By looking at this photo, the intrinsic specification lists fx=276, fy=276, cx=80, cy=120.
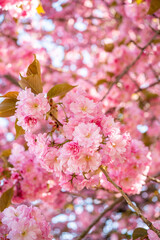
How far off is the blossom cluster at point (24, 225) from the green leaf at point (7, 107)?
19.8 inches

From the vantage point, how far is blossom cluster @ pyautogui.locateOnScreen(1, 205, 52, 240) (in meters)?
1.31

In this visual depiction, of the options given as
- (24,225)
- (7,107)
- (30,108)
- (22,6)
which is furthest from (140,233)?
(22,6)

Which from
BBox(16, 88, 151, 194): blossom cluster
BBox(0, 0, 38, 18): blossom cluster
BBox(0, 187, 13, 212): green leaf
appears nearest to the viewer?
BBox(16, 88, 151, 194): blossom cluster

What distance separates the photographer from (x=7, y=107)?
1.48 meters

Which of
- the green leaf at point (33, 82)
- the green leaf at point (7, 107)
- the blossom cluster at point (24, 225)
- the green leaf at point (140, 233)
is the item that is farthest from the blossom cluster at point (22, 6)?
the green leaf at point (140, 233)

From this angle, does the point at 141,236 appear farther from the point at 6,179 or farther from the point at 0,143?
the point at 0,143

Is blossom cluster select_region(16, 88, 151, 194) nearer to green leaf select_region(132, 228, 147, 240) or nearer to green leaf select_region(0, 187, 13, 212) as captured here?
green leaf select_region(132, 228, 147, 240)

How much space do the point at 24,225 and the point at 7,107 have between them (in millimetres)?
607

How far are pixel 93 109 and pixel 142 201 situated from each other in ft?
14.7

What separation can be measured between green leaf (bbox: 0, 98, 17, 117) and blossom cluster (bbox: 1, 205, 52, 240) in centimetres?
50

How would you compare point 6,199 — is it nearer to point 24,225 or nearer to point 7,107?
point 24,225

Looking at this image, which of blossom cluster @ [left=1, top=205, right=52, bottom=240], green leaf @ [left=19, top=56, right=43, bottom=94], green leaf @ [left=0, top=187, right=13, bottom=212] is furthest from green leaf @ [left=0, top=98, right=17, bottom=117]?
green leaf @ [left=0, top=187, right=13, bottom=212]

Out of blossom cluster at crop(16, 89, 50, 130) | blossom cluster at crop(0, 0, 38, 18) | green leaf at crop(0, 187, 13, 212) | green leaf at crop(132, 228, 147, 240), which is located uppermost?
blossom cluster at crop(0, 0, 38, 18)

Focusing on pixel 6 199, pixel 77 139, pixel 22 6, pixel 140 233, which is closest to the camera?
pixel 77 139
